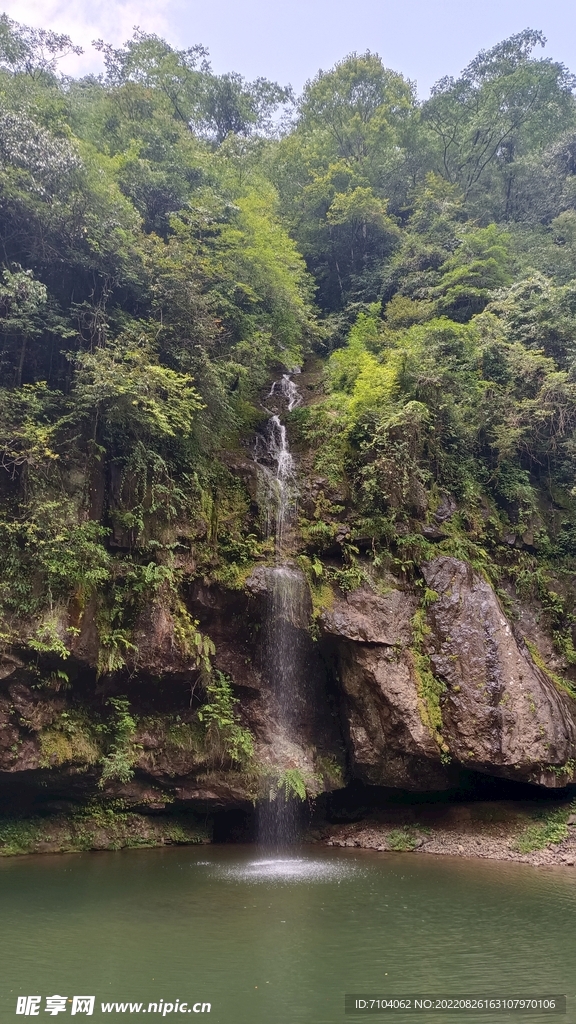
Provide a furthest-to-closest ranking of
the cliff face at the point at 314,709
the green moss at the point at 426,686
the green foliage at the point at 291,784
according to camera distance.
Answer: the green moss at the point at 426,686 → the green foliage at the point at 291,784 → the cliff face at the point at 314,709

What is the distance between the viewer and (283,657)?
13312mm

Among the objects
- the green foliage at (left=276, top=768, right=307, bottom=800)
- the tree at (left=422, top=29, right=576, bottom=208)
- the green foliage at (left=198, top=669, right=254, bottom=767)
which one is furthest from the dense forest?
the tree at (left=422, top=29, right=576, bottom=208)

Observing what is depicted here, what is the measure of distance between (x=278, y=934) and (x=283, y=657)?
646cm

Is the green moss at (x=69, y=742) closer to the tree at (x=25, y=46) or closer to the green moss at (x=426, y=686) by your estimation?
the green moss at (x=426, y=686)

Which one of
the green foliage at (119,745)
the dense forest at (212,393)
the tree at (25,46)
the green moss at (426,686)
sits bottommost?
the green foliage at (119,745)

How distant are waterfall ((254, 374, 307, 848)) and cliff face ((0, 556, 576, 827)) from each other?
73 millimetres

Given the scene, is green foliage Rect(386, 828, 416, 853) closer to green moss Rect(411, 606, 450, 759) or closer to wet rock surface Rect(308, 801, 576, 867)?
wet rock surface Rect(308, 801, 576, 867)

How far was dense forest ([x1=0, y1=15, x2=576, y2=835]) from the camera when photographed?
12125mm

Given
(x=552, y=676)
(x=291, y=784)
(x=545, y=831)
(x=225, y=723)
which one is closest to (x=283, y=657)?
(x=225, y=723)

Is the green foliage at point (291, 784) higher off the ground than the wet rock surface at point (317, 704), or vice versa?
the wet rock surface at point (317, 704)

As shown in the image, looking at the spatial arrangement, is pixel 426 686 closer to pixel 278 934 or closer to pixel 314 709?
pixel 314 709

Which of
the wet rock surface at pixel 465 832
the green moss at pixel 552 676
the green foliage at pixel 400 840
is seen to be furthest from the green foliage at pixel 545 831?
the green moss at pixel 552 676

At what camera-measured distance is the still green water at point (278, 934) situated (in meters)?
5.59

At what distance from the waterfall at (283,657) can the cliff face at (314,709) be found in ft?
0.24
